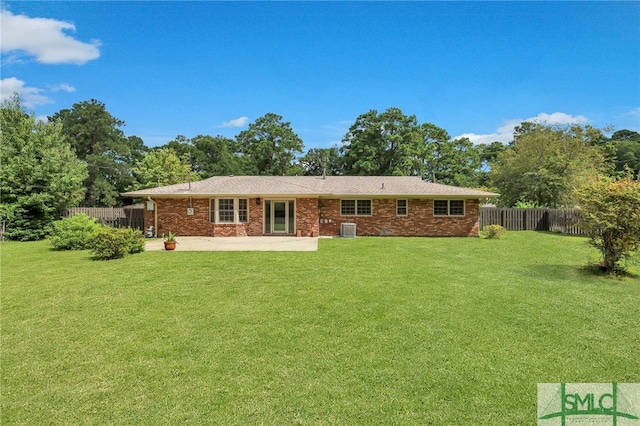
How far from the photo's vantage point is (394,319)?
5148 mm

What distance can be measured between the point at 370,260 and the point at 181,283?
5274 millimetres

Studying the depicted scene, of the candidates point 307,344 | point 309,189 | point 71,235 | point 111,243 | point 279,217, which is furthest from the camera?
point 309,189

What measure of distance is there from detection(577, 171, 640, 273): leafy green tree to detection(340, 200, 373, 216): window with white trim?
33.3 ft

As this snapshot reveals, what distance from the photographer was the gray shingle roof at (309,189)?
54.9ft

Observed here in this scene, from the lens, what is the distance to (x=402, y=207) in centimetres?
1784

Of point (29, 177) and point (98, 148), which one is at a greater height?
point (98, 148)

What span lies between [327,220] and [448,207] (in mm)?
6342

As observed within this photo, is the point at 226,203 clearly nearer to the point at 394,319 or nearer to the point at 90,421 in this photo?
the point at 394,319

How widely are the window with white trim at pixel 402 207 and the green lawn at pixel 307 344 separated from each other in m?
9.49

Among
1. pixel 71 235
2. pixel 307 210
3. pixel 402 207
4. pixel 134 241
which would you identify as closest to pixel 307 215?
pixel 307 210

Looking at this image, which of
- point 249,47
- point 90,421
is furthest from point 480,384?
point 249,47

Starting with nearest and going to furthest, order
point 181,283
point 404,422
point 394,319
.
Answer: point 404,422
point 394,319
point 181,283

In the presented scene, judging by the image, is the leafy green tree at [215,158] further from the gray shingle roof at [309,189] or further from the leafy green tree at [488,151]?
the leafy green tree at [488,151]

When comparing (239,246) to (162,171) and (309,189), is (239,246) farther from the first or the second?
(162,171)
